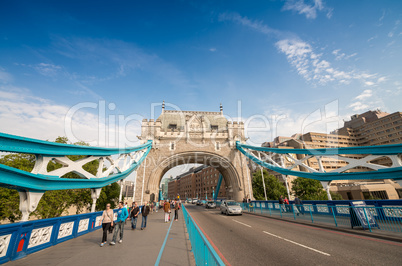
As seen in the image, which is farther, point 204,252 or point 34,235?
point 34,235

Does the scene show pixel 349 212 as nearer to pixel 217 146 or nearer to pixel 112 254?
pixel 112 254

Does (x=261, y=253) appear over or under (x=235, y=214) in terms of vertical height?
over

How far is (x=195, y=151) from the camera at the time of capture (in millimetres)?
27859

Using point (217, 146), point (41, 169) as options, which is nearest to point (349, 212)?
point (41, 169)

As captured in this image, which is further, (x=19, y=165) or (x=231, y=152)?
(x=231, y=152)

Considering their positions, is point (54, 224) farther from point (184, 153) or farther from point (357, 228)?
point (184, 153)

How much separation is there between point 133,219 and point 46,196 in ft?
50.6

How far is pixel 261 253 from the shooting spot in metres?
5.74

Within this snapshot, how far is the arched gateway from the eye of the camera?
26312 millimetres

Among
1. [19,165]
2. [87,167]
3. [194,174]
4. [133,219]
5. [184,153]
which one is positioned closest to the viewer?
[133,219]

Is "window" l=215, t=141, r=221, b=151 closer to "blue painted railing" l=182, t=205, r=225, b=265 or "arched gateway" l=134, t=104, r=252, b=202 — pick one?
"arched gateway" l=134, t=104, r=252, b=202

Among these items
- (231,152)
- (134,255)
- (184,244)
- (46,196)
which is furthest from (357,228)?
(46,196)

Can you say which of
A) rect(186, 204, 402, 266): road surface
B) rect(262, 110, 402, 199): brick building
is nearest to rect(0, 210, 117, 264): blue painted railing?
rect(186, 204, 402, 266): road surface

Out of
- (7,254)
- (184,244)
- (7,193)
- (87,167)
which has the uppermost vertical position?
(87,167)
